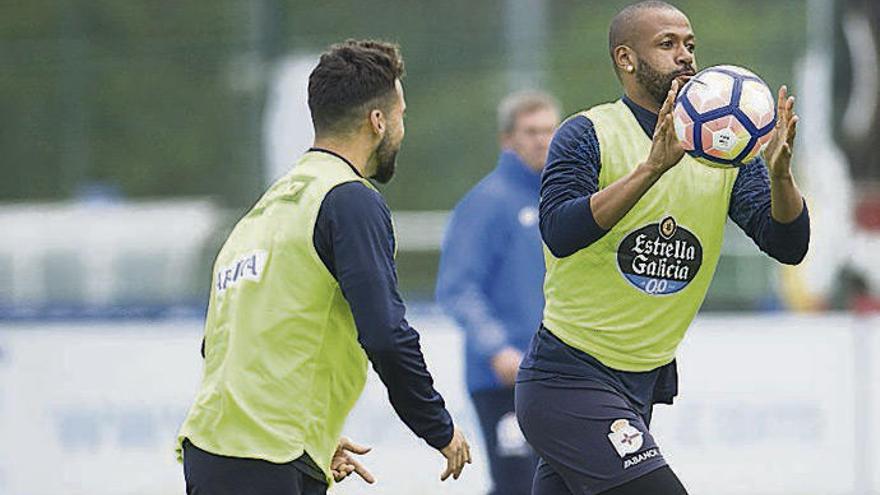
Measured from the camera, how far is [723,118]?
15.0ft

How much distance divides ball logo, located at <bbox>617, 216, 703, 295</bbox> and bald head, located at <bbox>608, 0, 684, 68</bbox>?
21.2 inches

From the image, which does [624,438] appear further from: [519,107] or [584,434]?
→ [519,107]

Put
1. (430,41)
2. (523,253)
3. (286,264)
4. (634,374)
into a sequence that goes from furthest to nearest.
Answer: (430,41) → (523,253) → (634,374) → (286,264)

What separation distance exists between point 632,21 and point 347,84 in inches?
35.4

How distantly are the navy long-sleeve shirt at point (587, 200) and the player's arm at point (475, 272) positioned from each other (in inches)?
90.8

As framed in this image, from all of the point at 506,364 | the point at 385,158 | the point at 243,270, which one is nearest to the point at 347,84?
the point at 385,158

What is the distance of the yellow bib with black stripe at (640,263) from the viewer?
4945mm

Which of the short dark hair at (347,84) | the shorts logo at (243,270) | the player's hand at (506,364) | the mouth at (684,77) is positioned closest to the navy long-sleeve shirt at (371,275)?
the shorts logo at (243,270)

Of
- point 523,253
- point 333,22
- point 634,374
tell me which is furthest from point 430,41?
point 634,374

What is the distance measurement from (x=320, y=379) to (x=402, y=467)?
6060 mm

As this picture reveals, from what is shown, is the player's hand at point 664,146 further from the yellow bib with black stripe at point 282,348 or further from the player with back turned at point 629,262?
the yellow bib with black stripe at point 282,348

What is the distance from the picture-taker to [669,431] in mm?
10422

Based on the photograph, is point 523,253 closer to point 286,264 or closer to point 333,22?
point 286,264

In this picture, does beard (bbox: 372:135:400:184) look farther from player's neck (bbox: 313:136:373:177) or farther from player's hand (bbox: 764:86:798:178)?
player's hand (bbox: 764:86:798:178)
